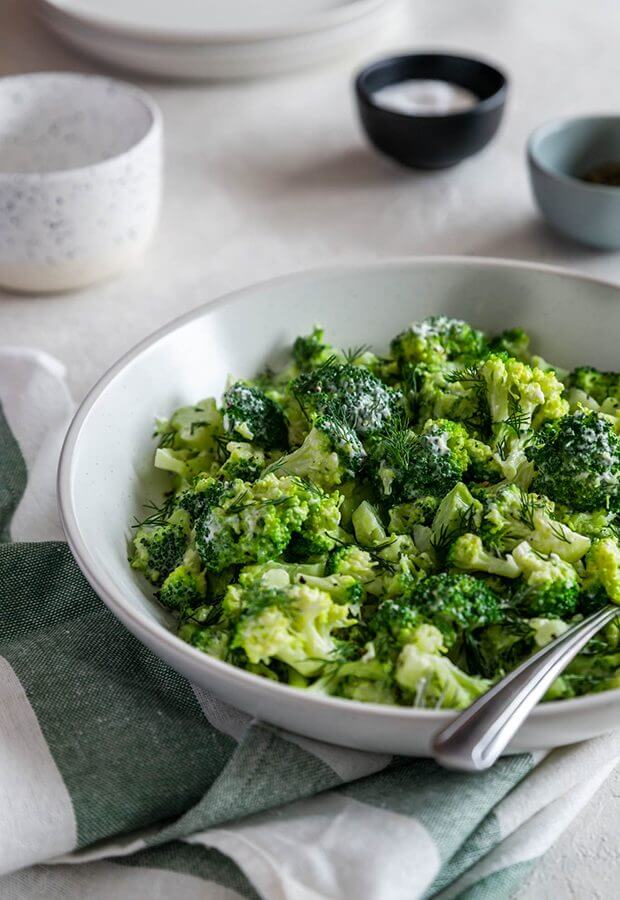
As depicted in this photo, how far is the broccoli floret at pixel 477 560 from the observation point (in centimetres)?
166

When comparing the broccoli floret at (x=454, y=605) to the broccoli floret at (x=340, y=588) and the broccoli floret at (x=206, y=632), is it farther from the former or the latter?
the broccoli floret at (x=206, y=632)

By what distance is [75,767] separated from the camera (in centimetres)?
164

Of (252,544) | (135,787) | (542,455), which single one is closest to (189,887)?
(135,787)

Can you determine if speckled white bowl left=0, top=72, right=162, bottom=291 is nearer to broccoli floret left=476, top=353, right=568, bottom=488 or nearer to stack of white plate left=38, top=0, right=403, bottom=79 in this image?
stack of white plate left=38, top=0, right=403, bottom=79

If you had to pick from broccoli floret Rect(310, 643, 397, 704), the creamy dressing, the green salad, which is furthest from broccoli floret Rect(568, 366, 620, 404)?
the creamy dressing

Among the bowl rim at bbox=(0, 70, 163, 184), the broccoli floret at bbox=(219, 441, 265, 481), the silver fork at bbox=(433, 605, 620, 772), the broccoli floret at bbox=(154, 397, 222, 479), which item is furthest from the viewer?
the bowl rim at bbox=(0, 70, 163, 184)

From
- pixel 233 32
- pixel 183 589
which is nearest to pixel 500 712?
pixel 183 589

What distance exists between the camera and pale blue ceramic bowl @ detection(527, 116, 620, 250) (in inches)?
113

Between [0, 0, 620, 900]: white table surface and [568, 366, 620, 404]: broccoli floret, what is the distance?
870 millimetres

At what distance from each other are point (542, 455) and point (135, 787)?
2.76ft

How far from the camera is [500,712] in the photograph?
55.3 inches

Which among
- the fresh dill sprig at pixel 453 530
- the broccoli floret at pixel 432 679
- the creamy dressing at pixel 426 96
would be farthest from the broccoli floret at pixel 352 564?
the creamy dressing at pixel 426 96

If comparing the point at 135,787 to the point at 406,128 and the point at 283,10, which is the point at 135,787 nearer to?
the point at 406,128

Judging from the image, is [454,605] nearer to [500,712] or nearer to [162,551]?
[500,712]
